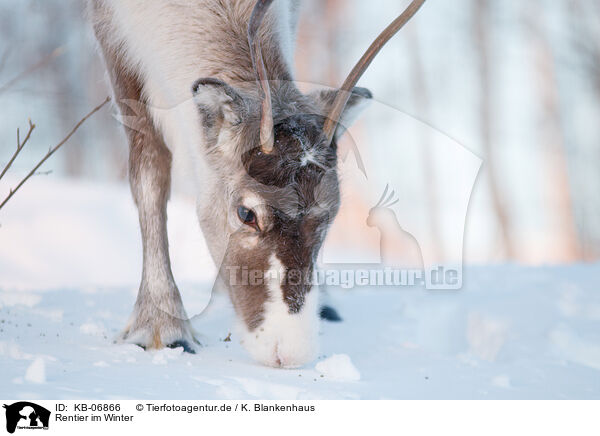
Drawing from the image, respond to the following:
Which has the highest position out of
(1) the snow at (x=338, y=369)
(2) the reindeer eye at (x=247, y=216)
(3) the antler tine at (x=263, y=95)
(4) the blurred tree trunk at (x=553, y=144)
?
(4) the blurred tree trunk at (x=553, y=144)

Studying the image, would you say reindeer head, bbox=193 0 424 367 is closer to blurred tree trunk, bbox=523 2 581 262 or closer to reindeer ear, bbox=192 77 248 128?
reindeer ear, bbox=192 77 248 128

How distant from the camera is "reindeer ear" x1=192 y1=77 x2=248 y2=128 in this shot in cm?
318

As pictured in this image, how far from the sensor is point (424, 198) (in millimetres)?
17422

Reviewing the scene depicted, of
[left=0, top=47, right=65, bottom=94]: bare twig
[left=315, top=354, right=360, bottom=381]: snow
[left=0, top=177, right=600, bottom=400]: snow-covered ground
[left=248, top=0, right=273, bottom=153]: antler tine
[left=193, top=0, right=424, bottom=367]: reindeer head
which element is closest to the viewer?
[left=0, top=177, right=600, bottom=400]: snow-covered ground

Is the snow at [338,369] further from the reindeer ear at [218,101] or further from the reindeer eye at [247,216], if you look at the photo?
the reindeer ear at [218,101]

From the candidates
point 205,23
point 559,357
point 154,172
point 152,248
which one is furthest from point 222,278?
point 559,357

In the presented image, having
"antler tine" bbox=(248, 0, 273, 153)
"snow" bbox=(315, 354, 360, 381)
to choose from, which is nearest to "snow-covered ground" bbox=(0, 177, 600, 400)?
"snow" bbox=(315, 354, 360, 381)

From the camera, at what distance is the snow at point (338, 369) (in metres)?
3.11

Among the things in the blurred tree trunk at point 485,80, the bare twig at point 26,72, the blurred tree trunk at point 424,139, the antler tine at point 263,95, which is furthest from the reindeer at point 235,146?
the blurred tree trunk at point 424,139

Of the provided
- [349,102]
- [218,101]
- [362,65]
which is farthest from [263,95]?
[349,102]

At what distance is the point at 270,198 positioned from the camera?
2896 mm

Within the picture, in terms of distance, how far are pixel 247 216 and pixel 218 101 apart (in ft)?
2.12

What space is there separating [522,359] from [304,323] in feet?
5.52

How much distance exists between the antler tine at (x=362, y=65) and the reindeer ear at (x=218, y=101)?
44 centimetres
